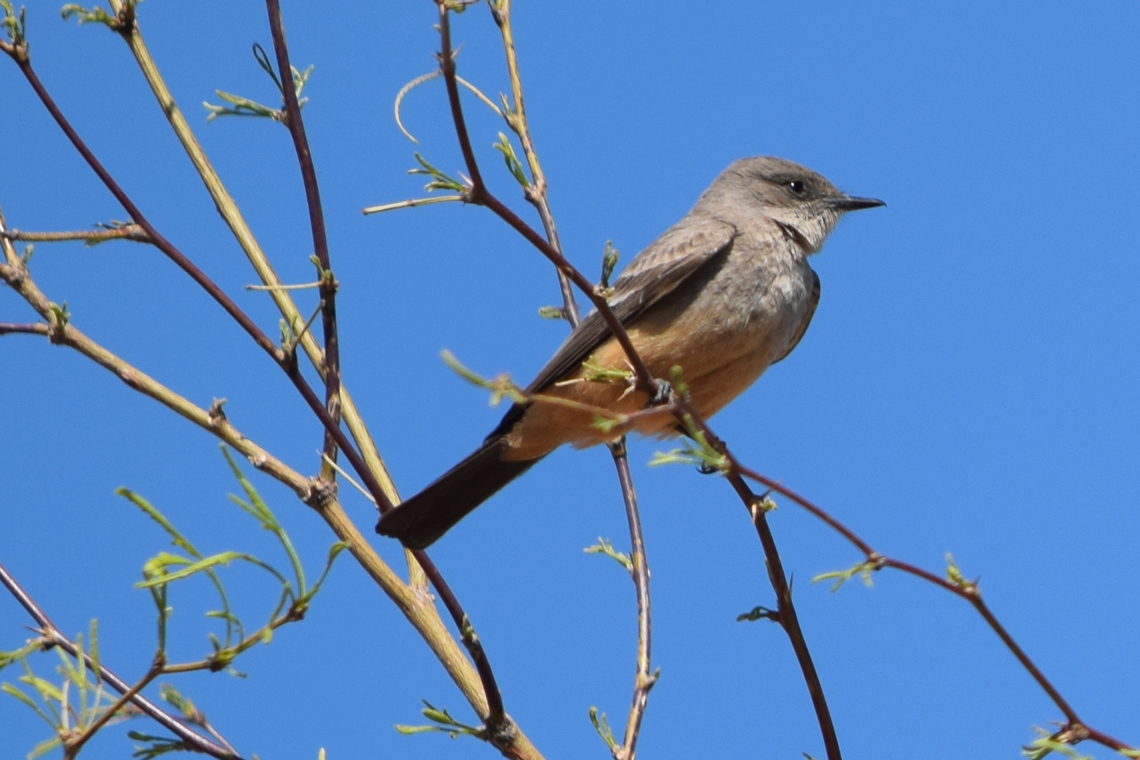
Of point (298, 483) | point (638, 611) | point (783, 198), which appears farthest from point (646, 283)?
point (298, 483)

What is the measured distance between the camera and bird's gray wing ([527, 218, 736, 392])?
5.14m

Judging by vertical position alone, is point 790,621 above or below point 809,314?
below

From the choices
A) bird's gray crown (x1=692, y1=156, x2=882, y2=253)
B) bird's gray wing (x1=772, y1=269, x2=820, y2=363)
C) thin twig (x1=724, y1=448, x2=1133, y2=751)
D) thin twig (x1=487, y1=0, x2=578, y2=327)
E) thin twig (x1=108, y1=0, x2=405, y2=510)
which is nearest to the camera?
thin twig (x1=724, y1=448, x2=1133, y2=751)

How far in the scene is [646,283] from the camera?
5371mm

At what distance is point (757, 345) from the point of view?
5.29m

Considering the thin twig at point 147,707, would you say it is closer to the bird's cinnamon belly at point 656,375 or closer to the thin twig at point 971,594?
the thin twig at point 971,594

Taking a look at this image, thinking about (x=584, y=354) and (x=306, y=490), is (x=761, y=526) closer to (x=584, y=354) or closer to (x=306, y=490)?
(x=306, y=490)

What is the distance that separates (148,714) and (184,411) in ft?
2.99

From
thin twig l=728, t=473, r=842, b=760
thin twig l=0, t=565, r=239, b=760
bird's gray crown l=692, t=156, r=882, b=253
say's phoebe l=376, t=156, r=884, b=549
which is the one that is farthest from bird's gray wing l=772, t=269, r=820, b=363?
thin twig l=0, t=565, r=239, b=760

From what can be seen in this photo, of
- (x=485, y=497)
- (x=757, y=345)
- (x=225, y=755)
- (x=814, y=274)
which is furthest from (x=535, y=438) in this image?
(x=225, y=755)

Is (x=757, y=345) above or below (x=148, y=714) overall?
above

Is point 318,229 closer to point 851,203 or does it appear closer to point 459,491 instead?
point 459,491

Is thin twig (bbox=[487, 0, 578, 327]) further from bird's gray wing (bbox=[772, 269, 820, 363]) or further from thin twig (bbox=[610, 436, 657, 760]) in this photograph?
bird's gray wing (bbox=[772, 269, 820, 363])

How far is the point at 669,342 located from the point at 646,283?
1.08 ft
